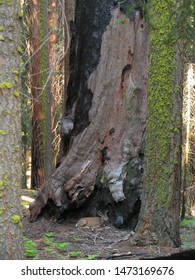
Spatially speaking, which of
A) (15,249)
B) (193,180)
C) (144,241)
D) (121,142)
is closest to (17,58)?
(15,249)

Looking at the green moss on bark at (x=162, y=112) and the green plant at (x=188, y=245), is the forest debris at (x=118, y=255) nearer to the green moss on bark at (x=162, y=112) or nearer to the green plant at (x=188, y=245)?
the green moss on bark at (x=162, y=112)

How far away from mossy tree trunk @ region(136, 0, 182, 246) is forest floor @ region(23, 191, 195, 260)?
32 cm

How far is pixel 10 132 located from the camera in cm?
529

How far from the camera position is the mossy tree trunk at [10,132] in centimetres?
523

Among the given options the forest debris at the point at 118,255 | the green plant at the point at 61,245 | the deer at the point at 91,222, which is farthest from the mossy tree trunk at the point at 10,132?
the deer at the point at 91,222

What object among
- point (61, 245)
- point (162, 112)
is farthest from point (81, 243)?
point (162, 112)

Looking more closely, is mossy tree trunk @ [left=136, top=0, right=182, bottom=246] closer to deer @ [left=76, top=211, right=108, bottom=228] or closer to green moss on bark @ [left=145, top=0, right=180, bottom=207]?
green moss on bark @ [left=145, top=0, right=180, bottom=207]

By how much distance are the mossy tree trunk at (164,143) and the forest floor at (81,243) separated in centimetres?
32

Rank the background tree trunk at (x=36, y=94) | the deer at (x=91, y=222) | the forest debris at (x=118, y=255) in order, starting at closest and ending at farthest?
the forest debris at (x=118, y=255)
the deer at (x=91, y=222)
the background tree trunk at (x=36, y=94)

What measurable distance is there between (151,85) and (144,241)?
2.16 m

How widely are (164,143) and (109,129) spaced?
212cm
